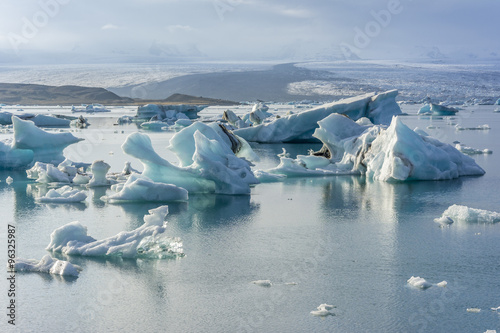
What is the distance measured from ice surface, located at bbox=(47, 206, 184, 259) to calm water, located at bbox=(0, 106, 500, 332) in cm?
11

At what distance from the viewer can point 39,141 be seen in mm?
10117

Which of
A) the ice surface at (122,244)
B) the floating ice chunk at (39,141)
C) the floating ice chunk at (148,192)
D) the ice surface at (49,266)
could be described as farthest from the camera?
the floating ice chunk at (39,141)

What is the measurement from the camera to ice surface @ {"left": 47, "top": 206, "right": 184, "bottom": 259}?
4.47m

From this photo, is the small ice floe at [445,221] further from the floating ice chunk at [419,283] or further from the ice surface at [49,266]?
the ice surface at [49,266]

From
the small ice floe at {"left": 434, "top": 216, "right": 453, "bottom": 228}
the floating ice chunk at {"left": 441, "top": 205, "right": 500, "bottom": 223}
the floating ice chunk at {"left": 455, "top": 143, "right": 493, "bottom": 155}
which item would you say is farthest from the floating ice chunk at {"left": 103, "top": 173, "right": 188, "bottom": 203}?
the floating ice chunk at {"left": 455, "top": 143, "right": 493, "bottom": 155}

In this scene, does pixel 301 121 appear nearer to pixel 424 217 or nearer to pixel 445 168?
pixel 445 168

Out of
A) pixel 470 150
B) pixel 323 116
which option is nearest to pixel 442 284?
pixel 470 150

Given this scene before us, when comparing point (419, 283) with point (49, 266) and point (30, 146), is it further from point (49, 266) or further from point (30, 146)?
point (30, 146)

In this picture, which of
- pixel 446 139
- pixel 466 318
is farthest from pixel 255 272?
pixel 446 139

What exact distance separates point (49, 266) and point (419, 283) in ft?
7.73

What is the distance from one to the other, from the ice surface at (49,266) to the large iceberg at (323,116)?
10630mm

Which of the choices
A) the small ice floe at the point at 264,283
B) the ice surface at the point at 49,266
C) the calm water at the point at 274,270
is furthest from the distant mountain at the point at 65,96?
the small ice floe at the point at 264,283

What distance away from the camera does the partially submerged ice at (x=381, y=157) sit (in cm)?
832

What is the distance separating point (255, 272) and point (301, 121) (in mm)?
10952
